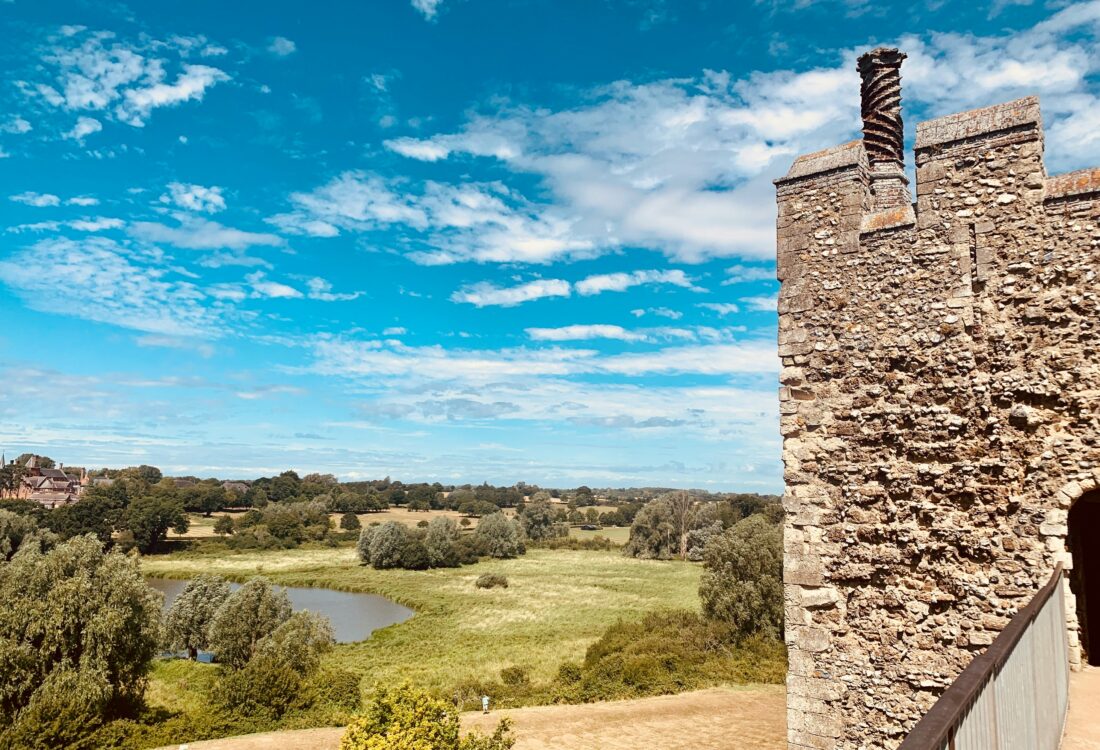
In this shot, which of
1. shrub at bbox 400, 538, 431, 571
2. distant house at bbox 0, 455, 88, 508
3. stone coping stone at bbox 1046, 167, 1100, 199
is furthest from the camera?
distant house at bbox 0, 455, 88, 508

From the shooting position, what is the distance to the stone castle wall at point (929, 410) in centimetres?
457

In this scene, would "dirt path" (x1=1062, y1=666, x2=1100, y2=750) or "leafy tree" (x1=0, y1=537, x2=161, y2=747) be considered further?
"leafy tree" (x1=0, y1=537, x2=161, y2=747)

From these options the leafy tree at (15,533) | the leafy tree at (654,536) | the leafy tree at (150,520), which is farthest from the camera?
the leafy tree at (654,536)

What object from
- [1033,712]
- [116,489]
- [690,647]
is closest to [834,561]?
[1033,712]

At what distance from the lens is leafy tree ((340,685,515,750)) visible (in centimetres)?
910

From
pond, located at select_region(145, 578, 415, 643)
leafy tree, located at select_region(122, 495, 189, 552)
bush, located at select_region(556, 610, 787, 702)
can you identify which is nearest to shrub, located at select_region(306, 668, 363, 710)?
bush, located at select_region(556, 610, 787, 702)

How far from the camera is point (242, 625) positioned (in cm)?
3117

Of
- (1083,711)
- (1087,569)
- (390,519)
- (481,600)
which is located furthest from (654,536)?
(1083,711)

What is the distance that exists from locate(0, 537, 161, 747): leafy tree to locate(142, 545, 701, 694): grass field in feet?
29.9

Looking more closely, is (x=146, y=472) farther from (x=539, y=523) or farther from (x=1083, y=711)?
(x=1083, y=711)

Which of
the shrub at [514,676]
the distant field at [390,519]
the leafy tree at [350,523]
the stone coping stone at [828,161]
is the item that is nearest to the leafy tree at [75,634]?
the shrub at [514,676]

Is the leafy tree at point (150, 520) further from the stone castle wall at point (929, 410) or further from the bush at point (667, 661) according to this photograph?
the stone castle wall at point (929, 410)

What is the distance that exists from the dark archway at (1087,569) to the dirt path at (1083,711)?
2.13 ft

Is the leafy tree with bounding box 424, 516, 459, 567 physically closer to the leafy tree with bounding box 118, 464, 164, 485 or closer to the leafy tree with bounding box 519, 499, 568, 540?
the leafy tree with bounding box 519, 499, 568, 540
